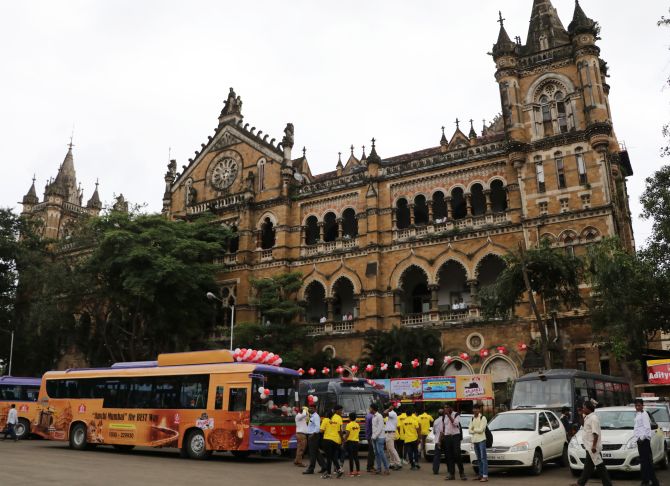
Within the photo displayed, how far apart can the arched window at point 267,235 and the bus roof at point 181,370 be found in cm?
1851

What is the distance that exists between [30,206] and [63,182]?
5.41 m

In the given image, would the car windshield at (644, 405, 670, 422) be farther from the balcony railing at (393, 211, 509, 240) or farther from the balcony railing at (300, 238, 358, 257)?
the balcony railing at (300, 238, 358, 257)

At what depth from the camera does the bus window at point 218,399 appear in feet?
58.7

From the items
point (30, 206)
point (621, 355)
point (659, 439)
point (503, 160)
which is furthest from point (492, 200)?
point (30, 206)

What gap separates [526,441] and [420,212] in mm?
22967

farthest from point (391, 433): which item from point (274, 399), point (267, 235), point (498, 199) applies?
point (267, 235)

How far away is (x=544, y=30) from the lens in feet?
111

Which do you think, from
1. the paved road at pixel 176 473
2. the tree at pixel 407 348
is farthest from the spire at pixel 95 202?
the paved road at pixel 176 473

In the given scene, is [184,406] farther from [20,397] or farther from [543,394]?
[20,397]

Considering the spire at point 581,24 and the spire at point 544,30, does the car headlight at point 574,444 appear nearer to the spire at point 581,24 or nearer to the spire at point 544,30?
the spire at point 581,24

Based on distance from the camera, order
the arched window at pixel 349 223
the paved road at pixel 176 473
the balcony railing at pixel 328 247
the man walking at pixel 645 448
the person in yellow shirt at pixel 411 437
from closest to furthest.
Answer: the man walking at pixel 645 448 → the paved road at pixel 176 473 → the person in yellow shirt at pixel 411 437 → the balcony railing at pixel 328 247 → the arched window at pixel 349 223

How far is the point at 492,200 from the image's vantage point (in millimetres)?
33500

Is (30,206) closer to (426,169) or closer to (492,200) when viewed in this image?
(426,169)

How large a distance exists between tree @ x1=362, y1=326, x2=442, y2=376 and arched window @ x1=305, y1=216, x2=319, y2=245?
10.1 metres
